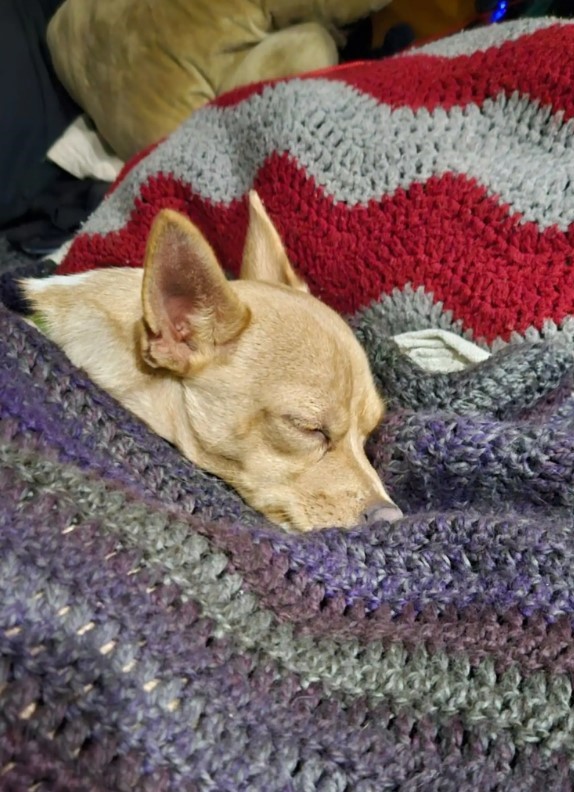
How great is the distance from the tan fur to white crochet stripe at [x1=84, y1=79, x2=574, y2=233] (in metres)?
0.37

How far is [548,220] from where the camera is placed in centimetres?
139

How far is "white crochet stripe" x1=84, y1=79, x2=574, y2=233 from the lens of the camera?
143cm

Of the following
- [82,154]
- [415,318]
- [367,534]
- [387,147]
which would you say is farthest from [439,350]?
[82,154]

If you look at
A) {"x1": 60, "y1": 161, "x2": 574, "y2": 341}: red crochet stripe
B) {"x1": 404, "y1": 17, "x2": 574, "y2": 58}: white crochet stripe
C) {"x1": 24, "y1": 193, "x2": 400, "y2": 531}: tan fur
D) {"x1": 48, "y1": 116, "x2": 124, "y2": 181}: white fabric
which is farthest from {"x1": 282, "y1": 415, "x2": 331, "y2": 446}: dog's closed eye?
{"x1": 48, "y1": 116, "x2": 124, "y2": 181}: white fabric

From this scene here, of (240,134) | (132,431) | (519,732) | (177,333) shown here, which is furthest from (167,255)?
(519,732)

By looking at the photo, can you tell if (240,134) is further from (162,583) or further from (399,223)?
(162,583)

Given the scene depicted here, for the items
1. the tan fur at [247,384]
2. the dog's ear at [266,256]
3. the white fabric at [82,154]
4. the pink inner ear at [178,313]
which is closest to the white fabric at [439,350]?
the tan fur at [247,384]

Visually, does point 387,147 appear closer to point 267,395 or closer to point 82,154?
point 267,395

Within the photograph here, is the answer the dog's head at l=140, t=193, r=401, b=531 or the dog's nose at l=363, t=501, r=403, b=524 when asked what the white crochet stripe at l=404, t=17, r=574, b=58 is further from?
the dog's nose at l=363, t=501, r=403, b=524

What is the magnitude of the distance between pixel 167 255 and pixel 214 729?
706 mm

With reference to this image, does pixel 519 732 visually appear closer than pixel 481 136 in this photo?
Yes

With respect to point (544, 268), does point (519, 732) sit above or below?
below

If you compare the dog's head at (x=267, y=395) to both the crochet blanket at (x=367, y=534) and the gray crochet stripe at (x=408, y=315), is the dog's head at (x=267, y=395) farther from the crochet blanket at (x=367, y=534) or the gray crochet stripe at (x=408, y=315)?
the gray crochet stripe at (x=408, y=315)

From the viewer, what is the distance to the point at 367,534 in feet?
3.24
